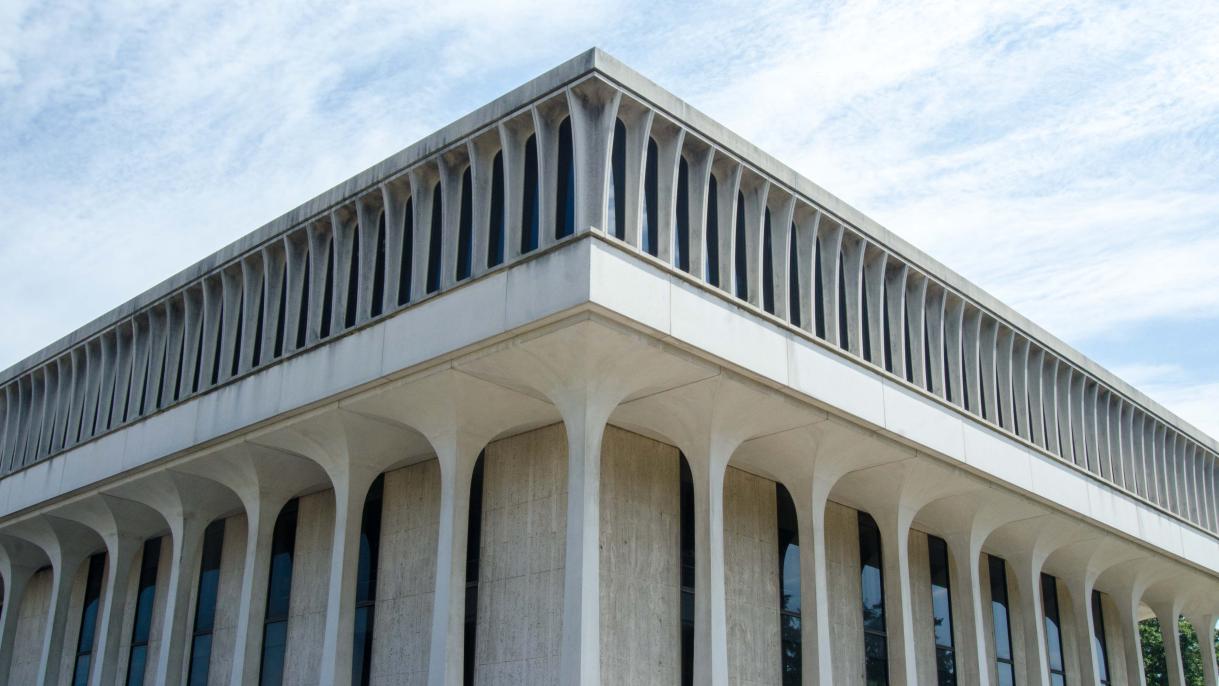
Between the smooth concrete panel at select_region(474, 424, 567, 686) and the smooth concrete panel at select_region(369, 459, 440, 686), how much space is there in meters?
A: 1.51

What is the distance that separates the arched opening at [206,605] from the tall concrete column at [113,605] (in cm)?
180

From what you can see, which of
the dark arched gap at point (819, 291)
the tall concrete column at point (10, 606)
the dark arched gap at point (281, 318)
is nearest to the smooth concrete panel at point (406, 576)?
the dark arched gap at point (281, 318)

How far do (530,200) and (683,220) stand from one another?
8.89 ft

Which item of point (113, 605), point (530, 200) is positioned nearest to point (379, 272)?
point (530, 200)

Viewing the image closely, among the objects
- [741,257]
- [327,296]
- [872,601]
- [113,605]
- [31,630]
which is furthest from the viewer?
[31,630]

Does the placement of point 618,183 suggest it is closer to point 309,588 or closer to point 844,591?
point 844,591

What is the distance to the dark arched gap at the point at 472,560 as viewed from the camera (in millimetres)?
21723

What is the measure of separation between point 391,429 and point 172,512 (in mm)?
7522

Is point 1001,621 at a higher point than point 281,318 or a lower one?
lower

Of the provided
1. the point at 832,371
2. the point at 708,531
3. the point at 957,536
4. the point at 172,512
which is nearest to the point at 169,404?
the point at 172,512

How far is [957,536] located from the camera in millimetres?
28312

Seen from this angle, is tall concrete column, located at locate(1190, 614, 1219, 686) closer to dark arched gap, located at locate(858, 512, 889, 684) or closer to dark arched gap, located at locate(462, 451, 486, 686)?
dark arched gap, located at locate(858, 512, 889, 684)

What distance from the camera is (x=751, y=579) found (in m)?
24.0

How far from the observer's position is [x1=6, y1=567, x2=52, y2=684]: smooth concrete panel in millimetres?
33500
